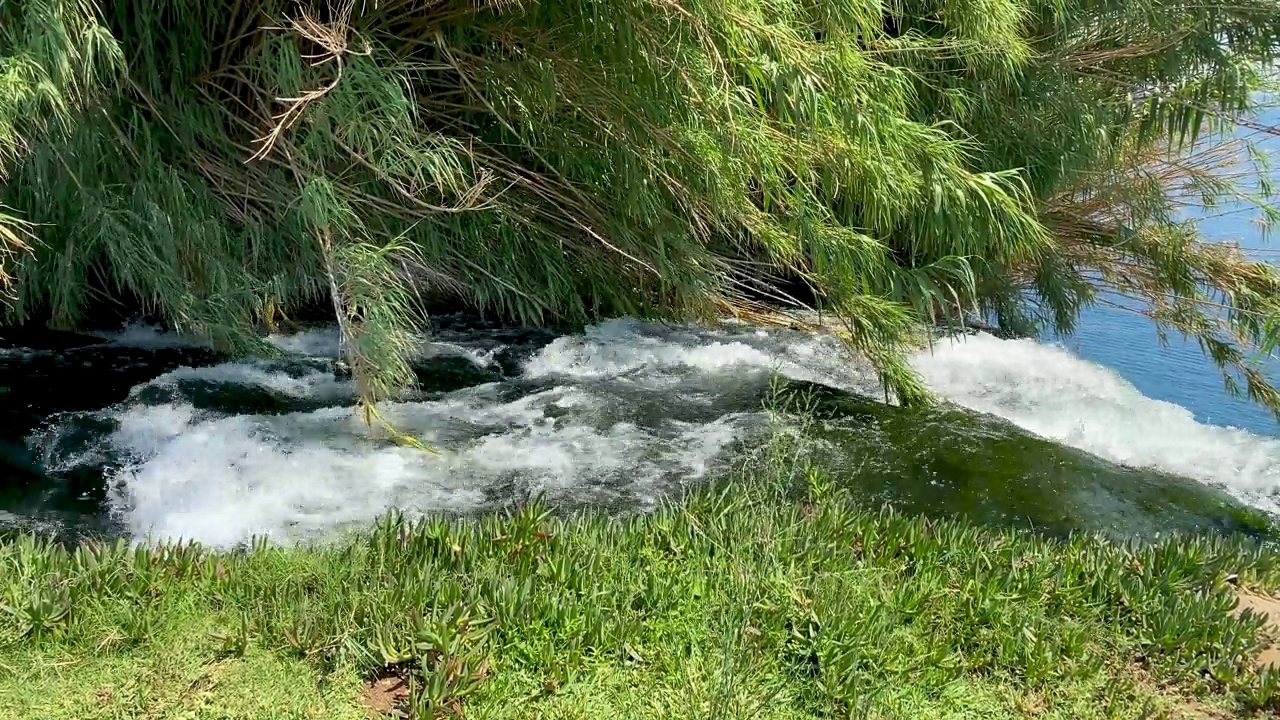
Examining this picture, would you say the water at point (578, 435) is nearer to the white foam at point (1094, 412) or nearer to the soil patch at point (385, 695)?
the white foam at point (1094, 412)

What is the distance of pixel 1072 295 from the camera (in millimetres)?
7023

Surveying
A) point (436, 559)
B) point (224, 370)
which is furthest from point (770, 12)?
point (224, 370)

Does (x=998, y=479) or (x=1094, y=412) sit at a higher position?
(x=998, y=479)

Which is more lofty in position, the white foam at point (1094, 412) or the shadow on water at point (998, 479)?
the shadow on water at point (998, 479)

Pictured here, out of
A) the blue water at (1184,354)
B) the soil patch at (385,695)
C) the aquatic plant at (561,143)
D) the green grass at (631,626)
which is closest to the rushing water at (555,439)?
the aquatic plant at (561,143)

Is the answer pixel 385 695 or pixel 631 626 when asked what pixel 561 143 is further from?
pixel 385 695

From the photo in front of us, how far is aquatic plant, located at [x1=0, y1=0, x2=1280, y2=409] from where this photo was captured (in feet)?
13.2

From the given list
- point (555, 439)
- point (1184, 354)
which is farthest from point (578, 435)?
point (1184, 354)

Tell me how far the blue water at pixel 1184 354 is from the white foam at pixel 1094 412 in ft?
0.94

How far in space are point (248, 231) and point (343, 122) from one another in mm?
1037

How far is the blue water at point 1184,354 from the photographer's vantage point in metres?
6.12

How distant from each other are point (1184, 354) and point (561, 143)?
4.68 meters

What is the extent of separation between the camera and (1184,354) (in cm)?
677

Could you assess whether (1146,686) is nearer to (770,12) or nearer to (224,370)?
(770,12)
